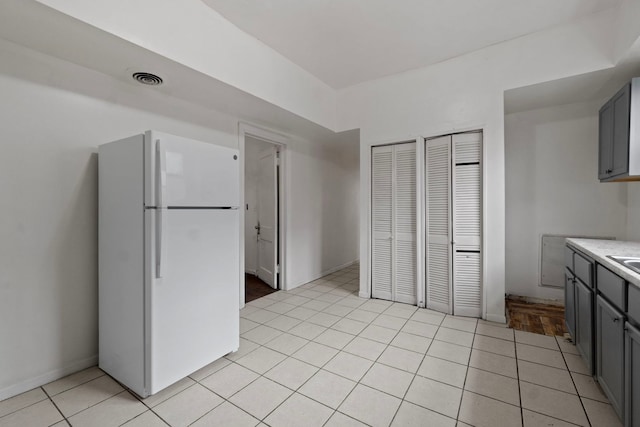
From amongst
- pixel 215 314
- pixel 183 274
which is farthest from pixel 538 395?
pixel 183 274

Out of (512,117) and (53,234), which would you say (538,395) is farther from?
(53,234)

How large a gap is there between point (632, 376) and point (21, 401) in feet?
11.7

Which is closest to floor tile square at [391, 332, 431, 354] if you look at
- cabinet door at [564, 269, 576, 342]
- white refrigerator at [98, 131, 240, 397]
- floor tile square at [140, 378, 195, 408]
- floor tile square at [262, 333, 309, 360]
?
floor tile square at [262, 333, 309, 360]

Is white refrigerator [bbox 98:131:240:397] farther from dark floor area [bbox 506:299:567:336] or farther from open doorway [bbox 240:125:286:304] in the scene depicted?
dark floor area [bbox 506:299:567:336]

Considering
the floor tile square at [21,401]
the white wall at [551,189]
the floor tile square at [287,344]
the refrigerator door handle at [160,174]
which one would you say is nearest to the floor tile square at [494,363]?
the floor tile square at [287,344]

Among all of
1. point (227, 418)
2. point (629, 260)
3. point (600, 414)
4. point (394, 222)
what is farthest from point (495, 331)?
point (227, 418)

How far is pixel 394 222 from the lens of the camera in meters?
3.60

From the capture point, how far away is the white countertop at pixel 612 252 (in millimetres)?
1408

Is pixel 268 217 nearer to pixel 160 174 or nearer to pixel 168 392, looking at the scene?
pixel 160 174

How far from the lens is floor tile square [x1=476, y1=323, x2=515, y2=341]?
2.67 metres

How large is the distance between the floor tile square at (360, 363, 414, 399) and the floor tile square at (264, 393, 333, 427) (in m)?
0.41

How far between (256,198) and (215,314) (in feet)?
9.73

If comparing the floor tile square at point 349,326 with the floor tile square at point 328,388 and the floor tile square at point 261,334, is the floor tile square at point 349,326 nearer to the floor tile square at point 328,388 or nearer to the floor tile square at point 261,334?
the floor tile square at point 261,334

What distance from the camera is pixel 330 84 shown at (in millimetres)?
3861
